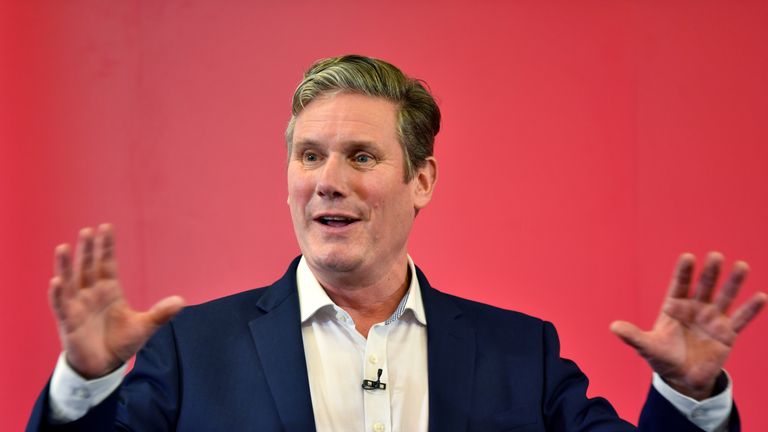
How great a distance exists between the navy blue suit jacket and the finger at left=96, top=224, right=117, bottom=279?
1.32ft

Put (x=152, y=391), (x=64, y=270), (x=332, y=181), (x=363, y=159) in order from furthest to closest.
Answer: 1. (x=363, y=159)
2. (x=332, y=181)
3. (x=152, y=391)
4. (x=64, y=270)

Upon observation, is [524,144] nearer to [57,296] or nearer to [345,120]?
[345,120]

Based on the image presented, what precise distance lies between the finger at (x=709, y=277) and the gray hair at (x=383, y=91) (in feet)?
2.70

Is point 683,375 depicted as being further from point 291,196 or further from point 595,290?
point 595,290

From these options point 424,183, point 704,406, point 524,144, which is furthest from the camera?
point 524,144

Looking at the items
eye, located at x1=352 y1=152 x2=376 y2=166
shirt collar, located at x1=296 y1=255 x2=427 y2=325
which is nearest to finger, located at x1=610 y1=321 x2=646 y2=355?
shirt collar, located at x1=296 y1=255 x2=427 y2=325

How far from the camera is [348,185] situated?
240 centimetres

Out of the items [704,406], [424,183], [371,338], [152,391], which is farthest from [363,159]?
[704,406]

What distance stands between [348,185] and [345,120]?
160mm

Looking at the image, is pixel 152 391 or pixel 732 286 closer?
pixel 732 286

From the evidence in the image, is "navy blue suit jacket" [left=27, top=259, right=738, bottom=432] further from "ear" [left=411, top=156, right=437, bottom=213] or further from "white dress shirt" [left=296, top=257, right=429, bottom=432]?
"ear" [left=411, top=156, right=437, bottom=213]

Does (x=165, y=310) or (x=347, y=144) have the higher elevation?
(x=347, y=144)

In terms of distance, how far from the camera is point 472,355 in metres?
2.46

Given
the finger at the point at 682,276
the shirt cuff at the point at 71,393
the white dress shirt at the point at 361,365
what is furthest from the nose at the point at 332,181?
the finger at the point at 682,276
